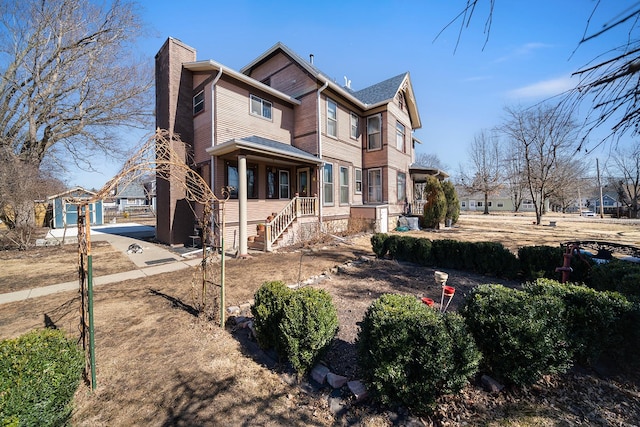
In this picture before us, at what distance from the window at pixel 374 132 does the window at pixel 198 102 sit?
10118 mm

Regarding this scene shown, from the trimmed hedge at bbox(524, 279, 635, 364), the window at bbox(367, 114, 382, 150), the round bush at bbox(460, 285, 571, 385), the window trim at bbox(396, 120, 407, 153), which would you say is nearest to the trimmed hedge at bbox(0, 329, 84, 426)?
the round bush at bbox(460, 285, 571, 385)

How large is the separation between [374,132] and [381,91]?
3358 millimetres

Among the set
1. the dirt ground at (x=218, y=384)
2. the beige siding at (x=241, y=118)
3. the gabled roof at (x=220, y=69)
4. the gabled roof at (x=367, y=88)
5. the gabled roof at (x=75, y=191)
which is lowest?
the dirt ground at (x=218, y=384)

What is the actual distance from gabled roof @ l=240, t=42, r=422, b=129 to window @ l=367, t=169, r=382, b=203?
417 centimetres

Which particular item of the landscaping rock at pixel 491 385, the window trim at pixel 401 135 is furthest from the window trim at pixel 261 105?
the landscaping rock at pixel 491 385

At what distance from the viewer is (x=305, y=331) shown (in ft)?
9.78

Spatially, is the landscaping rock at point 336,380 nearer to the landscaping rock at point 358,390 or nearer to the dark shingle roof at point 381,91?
the landscaping rock at point 358,390

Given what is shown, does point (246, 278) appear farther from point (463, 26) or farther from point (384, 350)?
point (463, 26)

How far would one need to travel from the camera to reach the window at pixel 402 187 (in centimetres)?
1755

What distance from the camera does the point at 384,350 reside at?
2531 millimetres

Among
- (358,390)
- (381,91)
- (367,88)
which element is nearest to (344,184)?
(381,91)

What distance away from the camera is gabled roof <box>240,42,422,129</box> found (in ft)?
43.4

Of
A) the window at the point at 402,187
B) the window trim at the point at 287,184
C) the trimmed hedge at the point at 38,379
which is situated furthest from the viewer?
the window at the point at 402,187

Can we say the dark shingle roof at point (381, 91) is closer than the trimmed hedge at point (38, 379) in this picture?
No
